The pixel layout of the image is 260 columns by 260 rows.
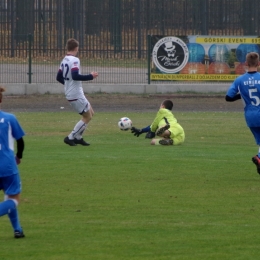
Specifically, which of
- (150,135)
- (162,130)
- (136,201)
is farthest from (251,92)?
(150,135)

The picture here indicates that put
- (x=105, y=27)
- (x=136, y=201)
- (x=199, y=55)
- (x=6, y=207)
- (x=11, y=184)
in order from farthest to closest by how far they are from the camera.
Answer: (x=105, y=27) < (x=199, y=55) < (x=136, y=201) < (x=11, y=184) < (x=6, y=207)

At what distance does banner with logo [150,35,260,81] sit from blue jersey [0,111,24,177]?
2057 centimetres

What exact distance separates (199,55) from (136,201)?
1852cm

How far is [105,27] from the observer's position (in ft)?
94.4

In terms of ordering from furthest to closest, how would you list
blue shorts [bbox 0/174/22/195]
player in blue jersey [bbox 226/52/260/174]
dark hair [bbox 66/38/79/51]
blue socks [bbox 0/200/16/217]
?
dark hair [bbox 66/38/79/51], player in blue jersey [bbox 226/52/260/174], blue shorts [bbox 0/174/22/195], blue socks [bbox 0/200/16/217]

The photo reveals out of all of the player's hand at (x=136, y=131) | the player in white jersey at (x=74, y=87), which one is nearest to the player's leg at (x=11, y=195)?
the player in white jersey at (x=74, y=87)

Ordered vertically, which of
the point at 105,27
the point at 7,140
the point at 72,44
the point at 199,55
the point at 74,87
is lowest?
the point at 7,140

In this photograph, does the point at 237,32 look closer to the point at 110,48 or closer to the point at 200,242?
the point at 110,48

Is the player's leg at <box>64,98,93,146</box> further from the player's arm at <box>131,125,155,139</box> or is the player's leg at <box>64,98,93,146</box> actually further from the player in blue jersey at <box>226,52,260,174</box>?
the player in blue jersey at <box>226,52,260,174</box>

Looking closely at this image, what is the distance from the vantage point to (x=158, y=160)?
13789 millimetres

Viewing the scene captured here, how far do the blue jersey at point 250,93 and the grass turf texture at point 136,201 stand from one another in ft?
3.16

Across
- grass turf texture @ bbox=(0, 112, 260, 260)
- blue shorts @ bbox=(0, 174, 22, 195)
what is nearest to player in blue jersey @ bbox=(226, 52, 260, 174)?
grass turf texture @ bbox=(0, 112, 260, 260)

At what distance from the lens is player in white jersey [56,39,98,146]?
15422 mm

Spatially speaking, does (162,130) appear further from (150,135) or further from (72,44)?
(72,44)
